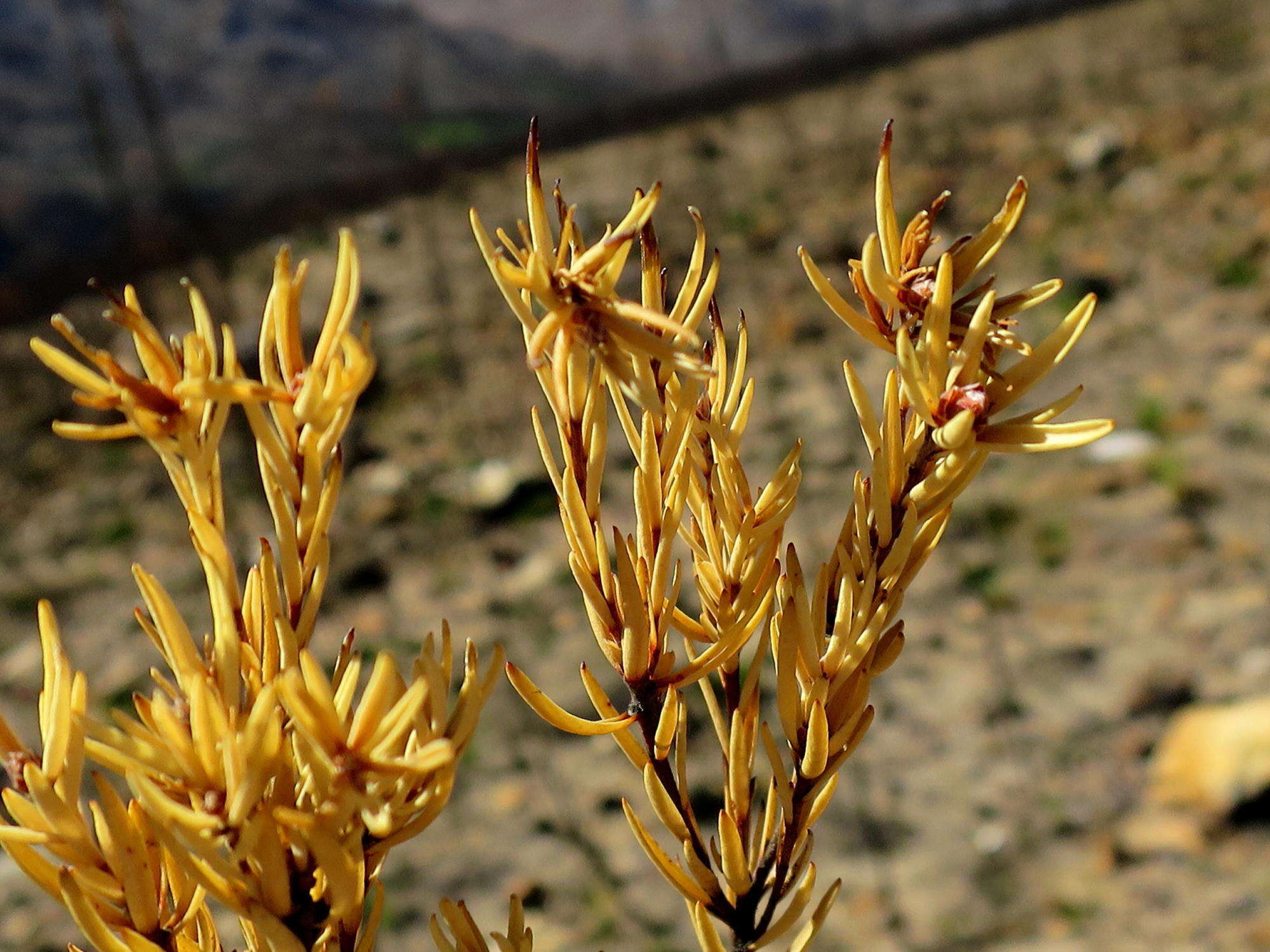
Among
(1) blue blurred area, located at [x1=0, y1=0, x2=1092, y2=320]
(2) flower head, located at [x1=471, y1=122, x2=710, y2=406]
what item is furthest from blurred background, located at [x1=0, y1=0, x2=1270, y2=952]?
(2) flower head, located at [x1=471, y1=122, x2=710, y2=406]

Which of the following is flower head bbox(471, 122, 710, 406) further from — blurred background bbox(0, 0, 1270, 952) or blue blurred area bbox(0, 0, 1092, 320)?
blue blurred area bbox(0, 0, 1092, 320)

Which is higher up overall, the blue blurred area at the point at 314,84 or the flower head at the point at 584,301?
the blue blurred area at the point at 314,84

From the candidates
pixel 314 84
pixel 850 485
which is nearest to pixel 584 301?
pixel 850 485

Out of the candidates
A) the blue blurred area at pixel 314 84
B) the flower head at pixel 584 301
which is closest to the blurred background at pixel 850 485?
the blue blurred area at pixel 314 84

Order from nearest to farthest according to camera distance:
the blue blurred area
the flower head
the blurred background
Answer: the flower head < the blurred background < the blue blurred area

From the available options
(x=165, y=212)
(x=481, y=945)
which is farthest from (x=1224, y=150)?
(x=165, y=212)

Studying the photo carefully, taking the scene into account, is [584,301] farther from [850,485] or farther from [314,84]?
[314,84]

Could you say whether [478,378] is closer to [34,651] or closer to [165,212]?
[34,651]

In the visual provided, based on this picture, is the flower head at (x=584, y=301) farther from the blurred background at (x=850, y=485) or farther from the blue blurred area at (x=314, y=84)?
the blue blurred area at (x=314, y=84)
